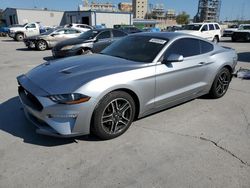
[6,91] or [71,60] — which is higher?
[71,60]

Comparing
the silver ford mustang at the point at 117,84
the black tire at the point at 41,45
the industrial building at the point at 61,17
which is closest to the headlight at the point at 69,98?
the silver ford mustang at the point at 117,84

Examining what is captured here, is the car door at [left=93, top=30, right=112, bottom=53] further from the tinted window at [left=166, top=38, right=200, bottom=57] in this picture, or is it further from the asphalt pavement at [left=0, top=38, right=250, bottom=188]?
the asphalt pavement at [left=0, top=38, right=250, bottom=188]

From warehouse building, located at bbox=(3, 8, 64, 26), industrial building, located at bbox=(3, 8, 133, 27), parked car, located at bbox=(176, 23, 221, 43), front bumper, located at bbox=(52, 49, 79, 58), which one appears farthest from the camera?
industrial building, located at bbox=(3, 8, 133, 27)

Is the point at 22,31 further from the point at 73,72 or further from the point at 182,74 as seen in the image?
the point at 182,74

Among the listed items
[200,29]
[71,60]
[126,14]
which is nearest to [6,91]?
[71,60]

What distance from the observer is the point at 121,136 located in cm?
355

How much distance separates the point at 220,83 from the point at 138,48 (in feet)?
7.13

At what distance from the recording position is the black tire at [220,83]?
499 cm

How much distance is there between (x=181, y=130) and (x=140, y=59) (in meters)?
1.35

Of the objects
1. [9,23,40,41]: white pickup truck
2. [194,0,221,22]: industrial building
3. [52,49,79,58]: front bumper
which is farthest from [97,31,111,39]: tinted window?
[194,0,221,22]: industrial building

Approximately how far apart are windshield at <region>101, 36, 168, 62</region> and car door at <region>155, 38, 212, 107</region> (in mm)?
195

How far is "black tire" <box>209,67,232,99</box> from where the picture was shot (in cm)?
499

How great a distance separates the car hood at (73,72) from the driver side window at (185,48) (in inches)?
28.7

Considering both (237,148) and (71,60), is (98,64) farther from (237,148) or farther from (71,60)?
(237,148)
